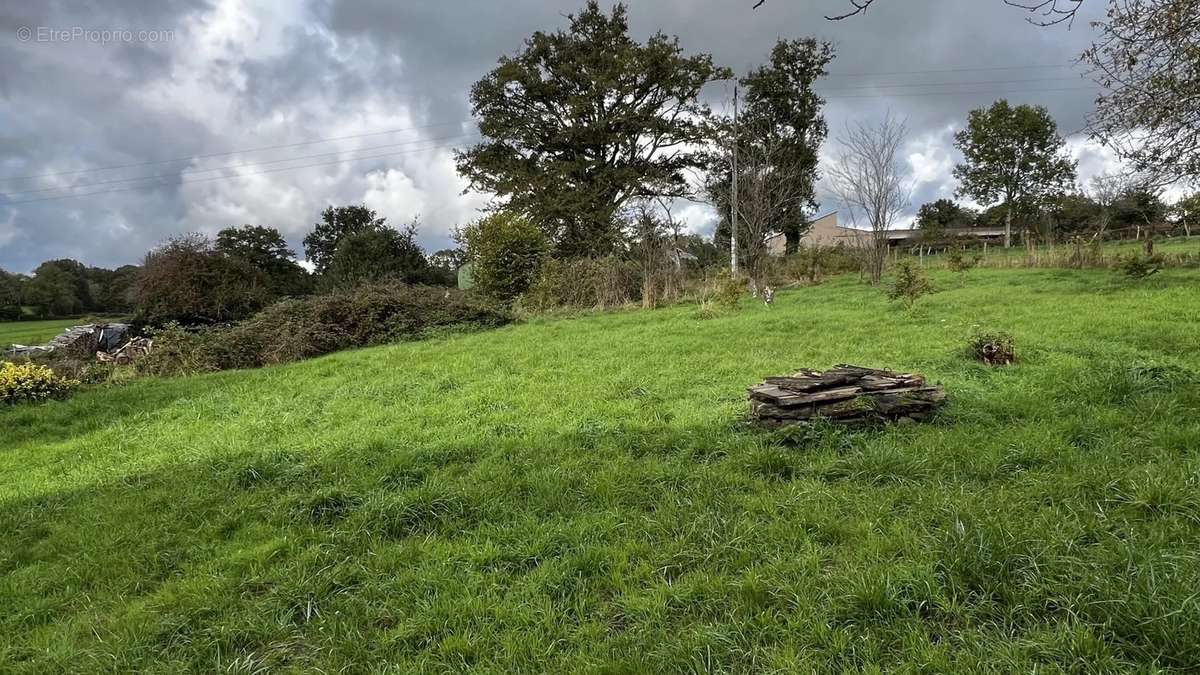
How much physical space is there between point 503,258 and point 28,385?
1234cm

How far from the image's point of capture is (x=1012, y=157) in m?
40.1

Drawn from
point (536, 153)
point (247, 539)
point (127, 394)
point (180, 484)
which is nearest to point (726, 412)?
point (247, 539)

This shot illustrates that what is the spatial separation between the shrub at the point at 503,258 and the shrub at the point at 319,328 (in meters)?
2.56

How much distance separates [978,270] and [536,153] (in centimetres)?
1837

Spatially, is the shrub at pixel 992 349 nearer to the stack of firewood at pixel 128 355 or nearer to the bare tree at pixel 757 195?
the bare tree at pixel 757 195

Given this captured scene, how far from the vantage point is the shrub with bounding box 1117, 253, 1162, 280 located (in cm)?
1180

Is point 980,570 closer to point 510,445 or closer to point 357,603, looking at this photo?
point 357,603

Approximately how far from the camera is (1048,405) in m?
4.23

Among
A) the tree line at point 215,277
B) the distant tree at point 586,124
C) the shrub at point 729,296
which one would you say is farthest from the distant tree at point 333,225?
the shrub at point 729,296

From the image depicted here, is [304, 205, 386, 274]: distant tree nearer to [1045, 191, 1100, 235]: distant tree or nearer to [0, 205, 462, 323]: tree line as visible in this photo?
[0, 205, 462, 323]: tree line

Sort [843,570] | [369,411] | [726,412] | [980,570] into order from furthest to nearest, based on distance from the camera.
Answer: [369,411]
[726,412]
[843,570]
[980,570]

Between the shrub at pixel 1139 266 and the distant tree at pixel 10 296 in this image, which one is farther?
the distant tree at pixel 10 296

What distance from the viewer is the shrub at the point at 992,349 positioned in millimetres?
5883

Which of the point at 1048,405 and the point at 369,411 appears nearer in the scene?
the point at 1048,405
